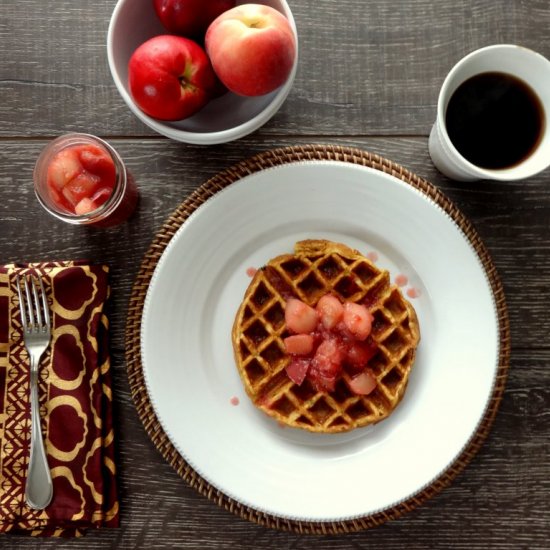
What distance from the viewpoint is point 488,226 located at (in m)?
1.45

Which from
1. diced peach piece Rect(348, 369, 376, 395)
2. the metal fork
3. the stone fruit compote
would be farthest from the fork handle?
diced peach piece Rect(348, 369, 376, 395)

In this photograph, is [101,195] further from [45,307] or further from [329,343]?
[329,343]

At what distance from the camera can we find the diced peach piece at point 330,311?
130 centimetres

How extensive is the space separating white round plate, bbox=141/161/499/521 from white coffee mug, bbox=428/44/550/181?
0.12 metres

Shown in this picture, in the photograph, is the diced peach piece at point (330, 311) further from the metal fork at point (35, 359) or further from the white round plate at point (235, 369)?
the metal fork at point (35, 359)

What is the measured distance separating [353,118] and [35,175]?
0.73m

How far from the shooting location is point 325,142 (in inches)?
56.5

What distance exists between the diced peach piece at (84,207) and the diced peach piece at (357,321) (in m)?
0.59

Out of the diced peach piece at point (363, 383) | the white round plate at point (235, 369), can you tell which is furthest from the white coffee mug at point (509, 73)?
the diced peach piece at point (363, 383)

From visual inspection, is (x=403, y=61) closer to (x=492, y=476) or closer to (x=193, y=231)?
(x=193, y=231)

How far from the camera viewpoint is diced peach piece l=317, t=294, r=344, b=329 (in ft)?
4.27

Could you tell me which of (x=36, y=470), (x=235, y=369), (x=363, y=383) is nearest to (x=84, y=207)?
(x=235, y=369)

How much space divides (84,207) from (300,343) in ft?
1.80

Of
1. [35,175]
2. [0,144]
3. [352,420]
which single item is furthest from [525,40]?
[0,144]
